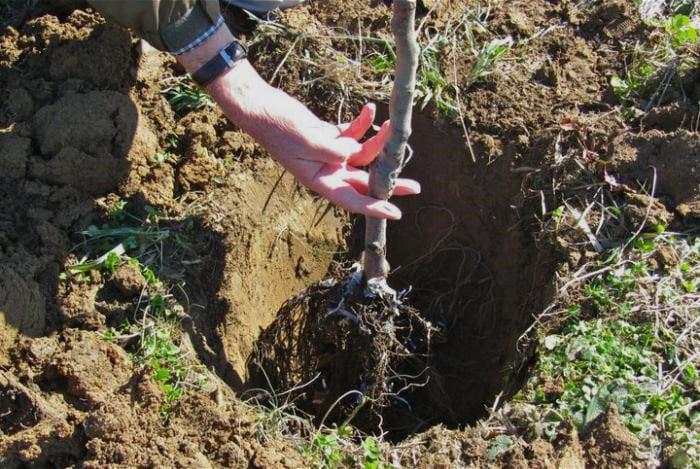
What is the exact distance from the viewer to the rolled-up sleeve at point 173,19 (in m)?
2.41

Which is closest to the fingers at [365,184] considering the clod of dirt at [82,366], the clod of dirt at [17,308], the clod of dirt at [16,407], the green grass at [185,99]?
the green grass at [185,99]

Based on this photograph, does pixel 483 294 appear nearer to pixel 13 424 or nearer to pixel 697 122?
pixel 697 122

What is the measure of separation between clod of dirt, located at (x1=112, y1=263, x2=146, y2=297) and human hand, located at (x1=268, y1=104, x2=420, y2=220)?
576 millimetres

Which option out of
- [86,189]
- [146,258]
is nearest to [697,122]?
[146,258]

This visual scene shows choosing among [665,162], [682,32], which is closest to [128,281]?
[665,162]

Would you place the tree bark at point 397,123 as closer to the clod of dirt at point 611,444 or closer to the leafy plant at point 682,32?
the clod of dirt at point 611,444

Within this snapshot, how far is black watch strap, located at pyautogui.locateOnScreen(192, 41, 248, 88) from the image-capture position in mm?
2451

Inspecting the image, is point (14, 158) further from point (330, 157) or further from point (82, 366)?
point (330, 157)

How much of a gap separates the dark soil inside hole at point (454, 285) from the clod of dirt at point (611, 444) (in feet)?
1.74

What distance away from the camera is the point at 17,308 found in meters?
2.35

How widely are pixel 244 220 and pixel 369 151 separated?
545 millimetres

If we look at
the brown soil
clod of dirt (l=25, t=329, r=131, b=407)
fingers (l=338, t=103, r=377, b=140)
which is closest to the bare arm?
fingers (l=338, t=103, r=377, b=140)

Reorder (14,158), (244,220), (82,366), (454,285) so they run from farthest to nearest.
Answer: (454,285) < (244,220) < (14,158) < (82,366)

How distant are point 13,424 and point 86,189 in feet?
2.72
